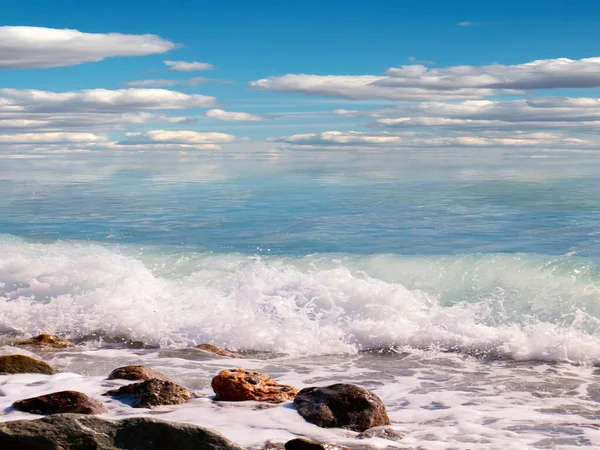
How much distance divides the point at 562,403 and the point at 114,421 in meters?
5.93

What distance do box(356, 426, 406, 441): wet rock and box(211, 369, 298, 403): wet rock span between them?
1.37 meters

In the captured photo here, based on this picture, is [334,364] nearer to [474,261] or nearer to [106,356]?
[106,356]

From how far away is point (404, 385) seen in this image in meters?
10.0

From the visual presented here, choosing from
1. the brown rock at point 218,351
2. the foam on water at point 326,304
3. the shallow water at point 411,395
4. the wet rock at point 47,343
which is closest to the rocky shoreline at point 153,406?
the shallow water at point 411,395

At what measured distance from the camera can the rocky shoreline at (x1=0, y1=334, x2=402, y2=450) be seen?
539 centimetres

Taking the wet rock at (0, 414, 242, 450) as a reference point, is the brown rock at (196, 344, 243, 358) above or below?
below

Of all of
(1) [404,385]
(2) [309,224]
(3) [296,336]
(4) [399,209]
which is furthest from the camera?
(4) [399,209]

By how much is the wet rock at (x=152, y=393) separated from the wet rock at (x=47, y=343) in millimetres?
4145

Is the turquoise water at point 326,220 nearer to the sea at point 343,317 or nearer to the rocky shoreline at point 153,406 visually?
the sea at point 343,317

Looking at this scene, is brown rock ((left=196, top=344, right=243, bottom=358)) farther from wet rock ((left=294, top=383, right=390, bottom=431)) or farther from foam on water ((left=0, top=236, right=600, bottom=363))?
wet rock ((left=294, top=383, right=390, bottom=431))

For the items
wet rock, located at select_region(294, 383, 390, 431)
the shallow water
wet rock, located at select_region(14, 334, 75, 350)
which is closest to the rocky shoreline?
wet rock, located at select_region(294, 383, 390, 431)

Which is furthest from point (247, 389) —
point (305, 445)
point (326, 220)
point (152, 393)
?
point (326, 220)

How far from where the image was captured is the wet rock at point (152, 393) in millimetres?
7863

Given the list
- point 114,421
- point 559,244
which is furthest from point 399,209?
point 114,421
